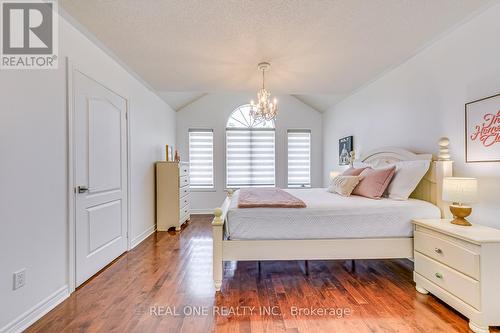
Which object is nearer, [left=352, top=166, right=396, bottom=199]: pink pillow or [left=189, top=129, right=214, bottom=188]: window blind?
[left=352, top=166, right=396, bottom=199]: pink pillow

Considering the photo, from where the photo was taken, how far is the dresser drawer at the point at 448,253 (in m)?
1.59

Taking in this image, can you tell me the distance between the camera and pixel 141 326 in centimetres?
164

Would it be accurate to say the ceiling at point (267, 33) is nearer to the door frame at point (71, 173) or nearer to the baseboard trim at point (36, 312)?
the door frame at point (71, 173)

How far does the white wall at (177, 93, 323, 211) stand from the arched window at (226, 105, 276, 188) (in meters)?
0.14

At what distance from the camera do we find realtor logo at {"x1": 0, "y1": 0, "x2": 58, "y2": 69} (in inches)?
63.9

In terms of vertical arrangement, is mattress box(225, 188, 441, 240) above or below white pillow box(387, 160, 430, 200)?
below

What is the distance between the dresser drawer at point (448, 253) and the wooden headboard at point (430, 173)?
468 mm

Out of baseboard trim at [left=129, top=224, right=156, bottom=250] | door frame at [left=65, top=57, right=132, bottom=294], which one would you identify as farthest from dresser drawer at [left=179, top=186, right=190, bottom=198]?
door frame at [left=65, top=57, right=132, bottom=294]

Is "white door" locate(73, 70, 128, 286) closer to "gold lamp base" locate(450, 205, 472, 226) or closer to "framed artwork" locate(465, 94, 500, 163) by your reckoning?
"gold lamp base" locate(450, 205, 472, 226)

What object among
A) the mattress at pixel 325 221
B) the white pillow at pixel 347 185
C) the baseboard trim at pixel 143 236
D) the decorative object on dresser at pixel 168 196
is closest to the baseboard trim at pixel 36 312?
the baseboard trim at pixel 143 236

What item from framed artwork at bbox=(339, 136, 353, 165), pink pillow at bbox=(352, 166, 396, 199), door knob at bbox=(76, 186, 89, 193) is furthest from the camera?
framed artwork at bbox=(339, 136, 353, 165)

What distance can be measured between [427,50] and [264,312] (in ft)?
10.2

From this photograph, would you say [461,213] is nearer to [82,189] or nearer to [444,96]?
[444,96]

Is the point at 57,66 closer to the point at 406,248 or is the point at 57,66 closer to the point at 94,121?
the point at 94,121
